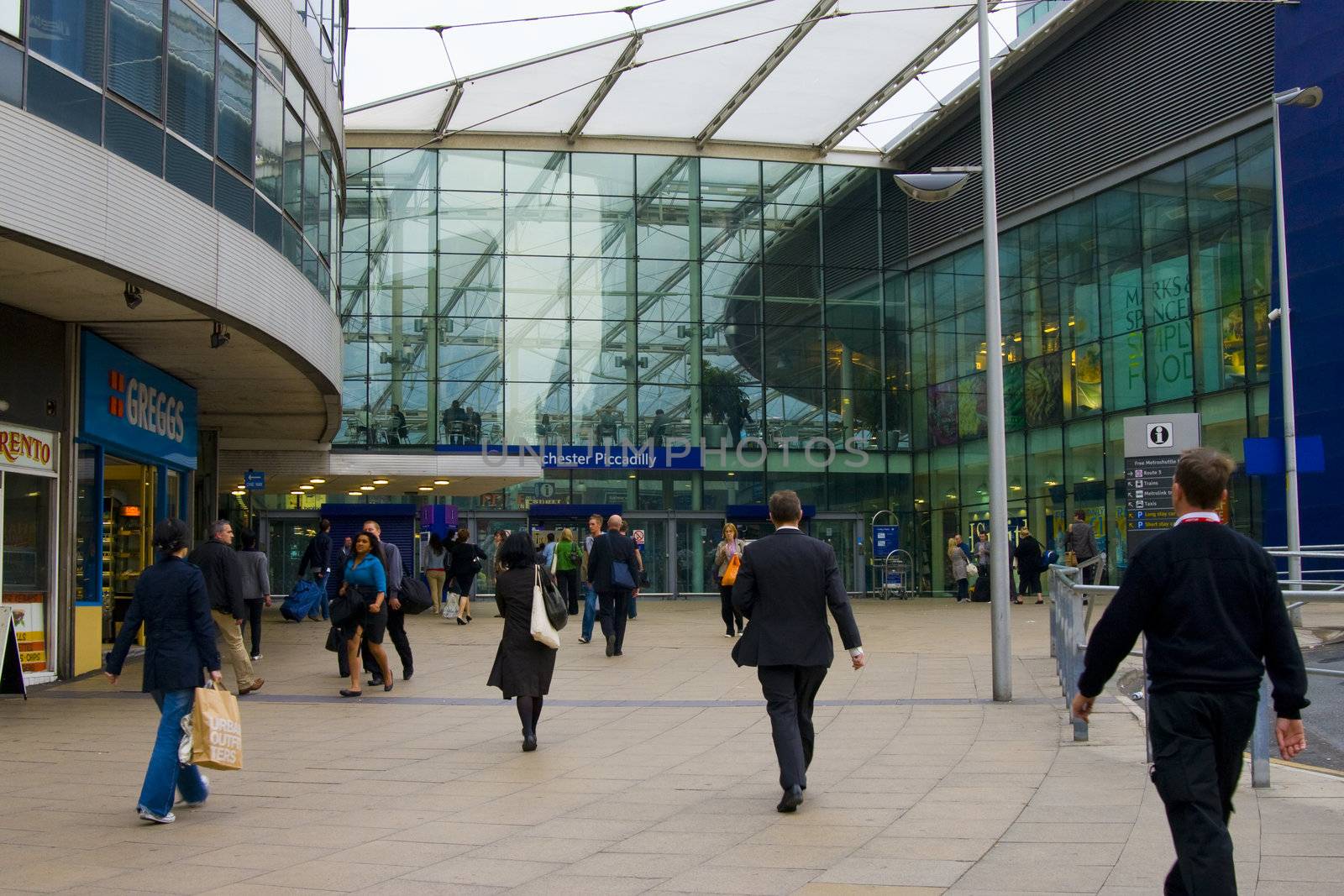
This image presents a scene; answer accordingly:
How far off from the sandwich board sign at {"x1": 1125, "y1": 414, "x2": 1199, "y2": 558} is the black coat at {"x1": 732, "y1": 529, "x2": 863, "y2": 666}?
7558mm

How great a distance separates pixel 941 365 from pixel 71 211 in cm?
2948

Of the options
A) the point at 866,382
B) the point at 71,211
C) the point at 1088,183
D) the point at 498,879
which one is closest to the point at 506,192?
the point at 866,382

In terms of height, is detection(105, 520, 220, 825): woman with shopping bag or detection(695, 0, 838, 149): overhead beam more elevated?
detection(695, 0, 838, 149): overhead beam

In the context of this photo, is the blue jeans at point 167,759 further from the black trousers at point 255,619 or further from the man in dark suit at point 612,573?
the man in dark suit at point 612,573

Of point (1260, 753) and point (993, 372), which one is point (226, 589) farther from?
point (1260, 753)

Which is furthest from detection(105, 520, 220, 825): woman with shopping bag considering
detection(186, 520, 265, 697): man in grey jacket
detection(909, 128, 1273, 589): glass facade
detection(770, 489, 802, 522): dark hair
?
detection(909, 128, 1273, 589): glass facade

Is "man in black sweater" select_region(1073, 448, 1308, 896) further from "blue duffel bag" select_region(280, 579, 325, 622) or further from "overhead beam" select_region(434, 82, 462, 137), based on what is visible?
"overhead beam" select_region(434, 82, 462, 137)

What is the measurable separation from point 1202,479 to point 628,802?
4238 mm

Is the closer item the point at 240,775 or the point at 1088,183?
the point at 240,775

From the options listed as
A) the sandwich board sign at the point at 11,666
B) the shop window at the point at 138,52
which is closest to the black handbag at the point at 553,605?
the sandwich board sign at the point at 11,666

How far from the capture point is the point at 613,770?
889 cm

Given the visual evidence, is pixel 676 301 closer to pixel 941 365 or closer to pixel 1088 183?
pixel 941 365

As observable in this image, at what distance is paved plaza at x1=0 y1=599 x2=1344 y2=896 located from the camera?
5.85 meters

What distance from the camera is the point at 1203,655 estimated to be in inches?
170
